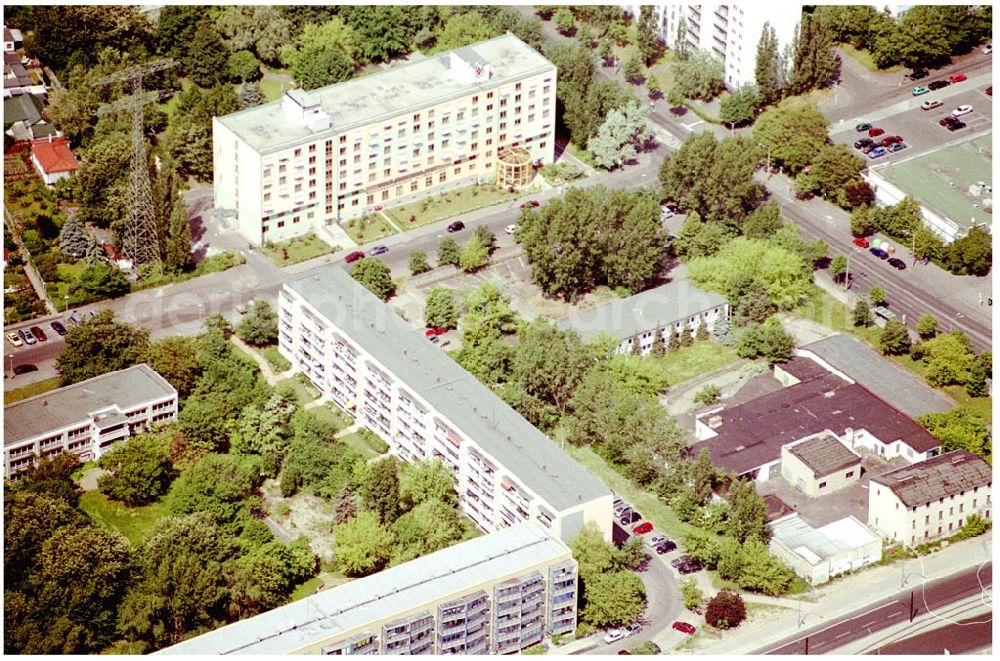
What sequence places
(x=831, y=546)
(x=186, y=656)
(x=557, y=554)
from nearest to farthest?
(x=186, y=656), (x=557, y=554), (x=831, y=546)

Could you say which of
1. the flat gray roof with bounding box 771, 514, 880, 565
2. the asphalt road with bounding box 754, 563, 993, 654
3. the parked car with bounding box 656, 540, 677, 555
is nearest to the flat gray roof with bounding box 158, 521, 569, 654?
the parked car with bounding box 656, 540, 677, 555

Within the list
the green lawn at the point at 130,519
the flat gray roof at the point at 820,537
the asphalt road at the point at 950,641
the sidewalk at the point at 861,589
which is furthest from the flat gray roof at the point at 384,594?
the asphalt road at the point at 950,641

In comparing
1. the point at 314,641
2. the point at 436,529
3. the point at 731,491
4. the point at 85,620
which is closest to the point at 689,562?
the point at 731,491

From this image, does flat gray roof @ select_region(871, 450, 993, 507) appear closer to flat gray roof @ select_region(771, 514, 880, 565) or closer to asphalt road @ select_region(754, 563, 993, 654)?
flat gray roof @ select_region(771, 514, 880, 565)

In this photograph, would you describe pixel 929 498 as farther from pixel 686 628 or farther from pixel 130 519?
pixel 130 519

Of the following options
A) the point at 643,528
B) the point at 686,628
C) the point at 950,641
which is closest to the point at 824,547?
the point at 950,641

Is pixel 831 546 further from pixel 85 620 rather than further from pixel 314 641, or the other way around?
pixel 85 620
